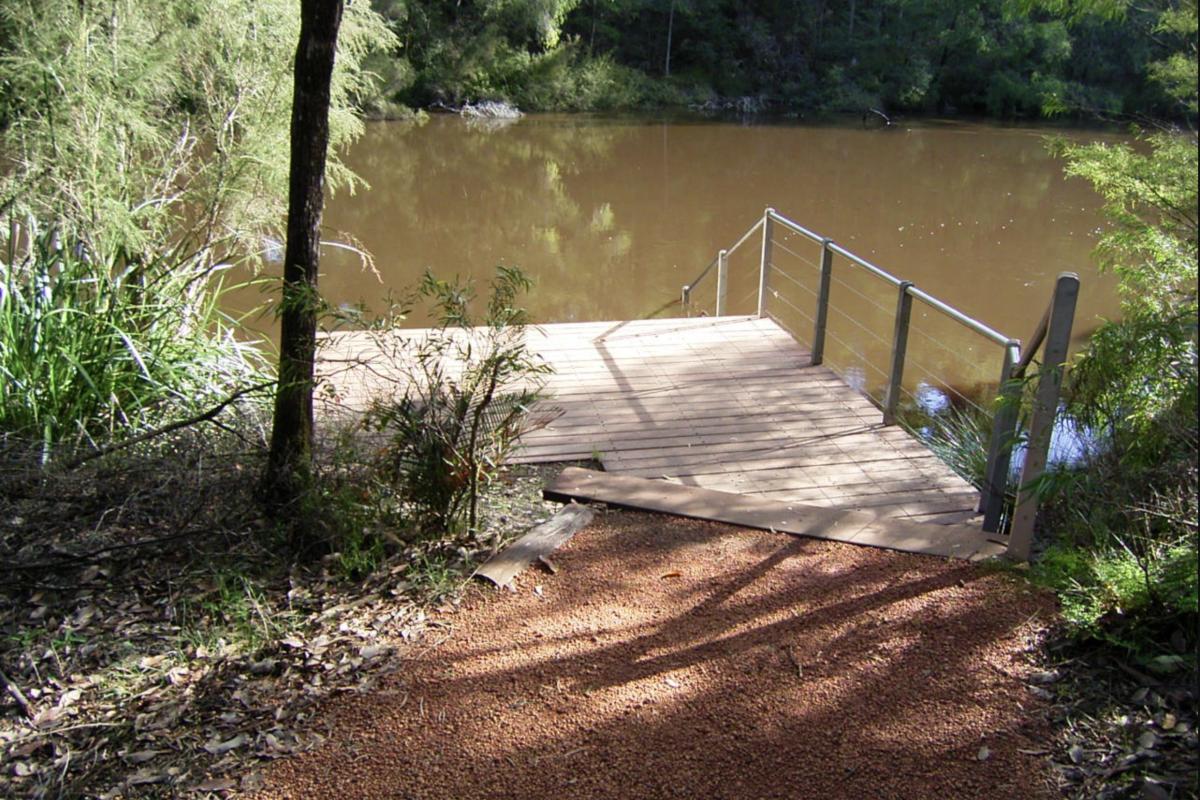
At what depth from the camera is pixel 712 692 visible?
2.79m

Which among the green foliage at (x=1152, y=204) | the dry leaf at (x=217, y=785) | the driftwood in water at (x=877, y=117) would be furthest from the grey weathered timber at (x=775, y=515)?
the driftwood in water at (x=877, y=117)

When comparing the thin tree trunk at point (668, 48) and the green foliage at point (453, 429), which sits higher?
the thin tree trunk at point (668, 48)

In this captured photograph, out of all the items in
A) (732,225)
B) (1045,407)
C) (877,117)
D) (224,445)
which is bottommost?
(224,445)

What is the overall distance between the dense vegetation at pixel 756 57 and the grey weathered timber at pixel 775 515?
24.1 metres

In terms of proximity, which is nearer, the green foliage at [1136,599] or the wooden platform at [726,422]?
the green foliage at [1136,599]

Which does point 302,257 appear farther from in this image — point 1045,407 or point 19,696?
point 1045,407

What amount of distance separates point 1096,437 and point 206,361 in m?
4.04

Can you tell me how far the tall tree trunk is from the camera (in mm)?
3324

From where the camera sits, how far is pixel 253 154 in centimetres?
625

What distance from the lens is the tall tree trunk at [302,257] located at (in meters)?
3.32

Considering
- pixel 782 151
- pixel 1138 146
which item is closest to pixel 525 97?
pixel 782 151

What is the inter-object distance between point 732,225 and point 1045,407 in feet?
41.4

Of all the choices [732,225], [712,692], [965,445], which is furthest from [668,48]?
[712,692]

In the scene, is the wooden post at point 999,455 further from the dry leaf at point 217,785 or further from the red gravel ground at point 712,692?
the dry leaf at point 217,785
